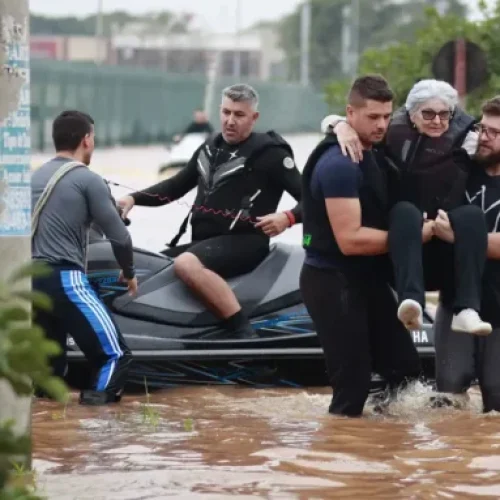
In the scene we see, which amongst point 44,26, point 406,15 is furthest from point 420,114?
point 44,26

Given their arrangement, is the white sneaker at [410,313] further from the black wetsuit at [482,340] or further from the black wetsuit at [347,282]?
the black wetsuit at [482,340]

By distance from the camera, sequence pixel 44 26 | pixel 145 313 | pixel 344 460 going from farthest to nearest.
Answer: pixel 44 26, pixel 145 313, pixel 344 460

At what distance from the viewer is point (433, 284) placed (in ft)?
25.3

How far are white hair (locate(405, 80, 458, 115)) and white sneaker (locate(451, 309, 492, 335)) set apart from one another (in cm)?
95

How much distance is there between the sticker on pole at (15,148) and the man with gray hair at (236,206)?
2.80m

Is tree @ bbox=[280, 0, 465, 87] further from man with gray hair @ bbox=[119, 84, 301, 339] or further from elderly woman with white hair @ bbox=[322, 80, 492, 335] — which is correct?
elderly woman with white hair @ bbox=[322, 80, 492, 335]

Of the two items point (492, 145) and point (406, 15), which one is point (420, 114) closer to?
point (492, 145)

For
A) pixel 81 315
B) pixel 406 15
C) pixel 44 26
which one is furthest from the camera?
pixel 44 26

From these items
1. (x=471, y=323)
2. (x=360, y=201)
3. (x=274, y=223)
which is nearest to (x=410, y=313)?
(x=471, y=323)

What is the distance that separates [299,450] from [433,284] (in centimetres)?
121

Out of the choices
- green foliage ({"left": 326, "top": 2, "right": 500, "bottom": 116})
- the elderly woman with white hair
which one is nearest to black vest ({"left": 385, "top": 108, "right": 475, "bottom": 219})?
the elderly woman with white hair

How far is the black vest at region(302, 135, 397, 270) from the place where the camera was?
291 inches

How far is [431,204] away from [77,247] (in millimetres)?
1953

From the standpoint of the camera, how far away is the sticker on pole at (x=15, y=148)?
20.9ft
